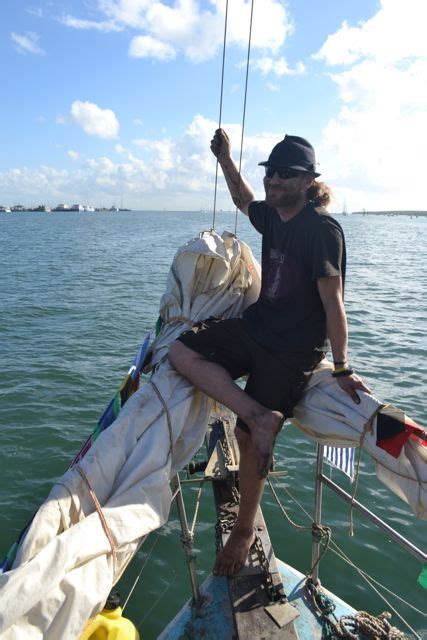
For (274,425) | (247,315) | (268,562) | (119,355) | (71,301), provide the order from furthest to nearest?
(71,301)
(119,355)
(247,315)
(268,562)
(274,425)

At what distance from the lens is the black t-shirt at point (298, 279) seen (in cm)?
360

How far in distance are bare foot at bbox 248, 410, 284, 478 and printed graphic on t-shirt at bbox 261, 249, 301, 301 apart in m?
1.00

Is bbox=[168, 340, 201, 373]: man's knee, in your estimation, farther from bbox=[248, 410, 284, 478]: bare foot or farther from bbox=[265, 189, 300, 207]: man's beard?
bbox=[265, 189, 300, 207]: man's beard

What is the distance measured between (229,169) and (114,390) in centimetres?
662

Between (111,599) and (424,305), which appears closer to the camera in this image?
(111,599)

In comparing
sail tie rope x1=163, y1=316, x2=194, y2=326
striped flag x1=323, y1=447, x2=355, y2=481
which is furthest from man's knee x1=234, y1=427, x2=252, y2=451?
striped flag x1=323, y1=447, x2=355, y2=481

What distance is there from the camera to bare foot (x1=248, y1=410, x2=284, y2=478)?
3.33 m

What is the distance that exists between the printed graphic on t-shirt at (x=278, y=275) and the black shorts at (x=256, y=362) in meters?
0.37

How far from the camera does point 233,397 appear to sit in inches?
141

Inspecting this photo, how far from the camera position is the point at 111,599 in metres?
3.83

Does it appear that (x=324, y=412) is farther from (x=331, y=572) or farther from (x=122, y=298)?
(x=122, y=298)

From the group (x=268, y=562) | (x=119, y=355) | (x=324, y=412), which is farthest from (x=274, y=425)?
(x=119, y=355)

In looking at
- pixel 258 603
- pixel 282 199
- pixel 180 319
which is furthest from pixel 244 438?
pixel 282 199

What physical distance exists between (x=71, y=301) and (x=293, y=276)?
1700cm
